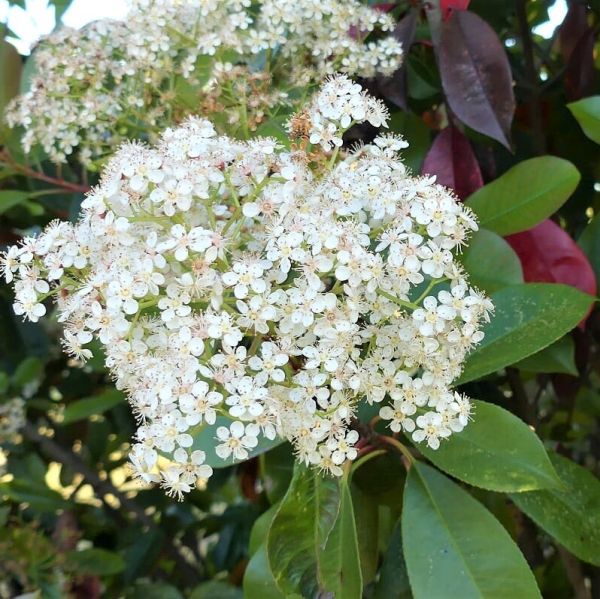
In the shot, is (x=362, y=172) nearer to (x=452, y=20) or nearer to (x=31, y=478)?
(x=452, y=20)

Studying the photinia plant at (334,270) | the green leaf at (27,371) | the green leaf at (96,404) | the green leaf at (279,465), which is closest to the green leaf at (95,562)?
the photinia plant at (334,270)

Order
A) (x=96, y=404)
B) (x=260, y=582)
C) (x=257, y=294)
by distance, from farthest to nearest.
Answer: (x=96, y=404), (x=260, y=582), (x=257, y=294)

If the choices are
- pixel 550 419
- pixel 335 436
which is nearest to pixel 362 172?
pixel 335 436

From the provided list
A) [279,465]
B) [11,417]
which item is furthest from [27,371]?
[279,465]

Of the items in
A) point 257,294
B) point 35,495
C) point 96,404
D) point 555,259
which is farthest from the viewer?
point 35,495

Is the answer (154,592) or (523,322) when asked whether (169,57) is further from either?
(154,592)

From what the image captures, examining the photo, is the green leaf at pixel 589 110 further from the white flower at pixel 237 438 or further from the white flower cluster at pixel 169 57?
the white flower at pixel 237 438
